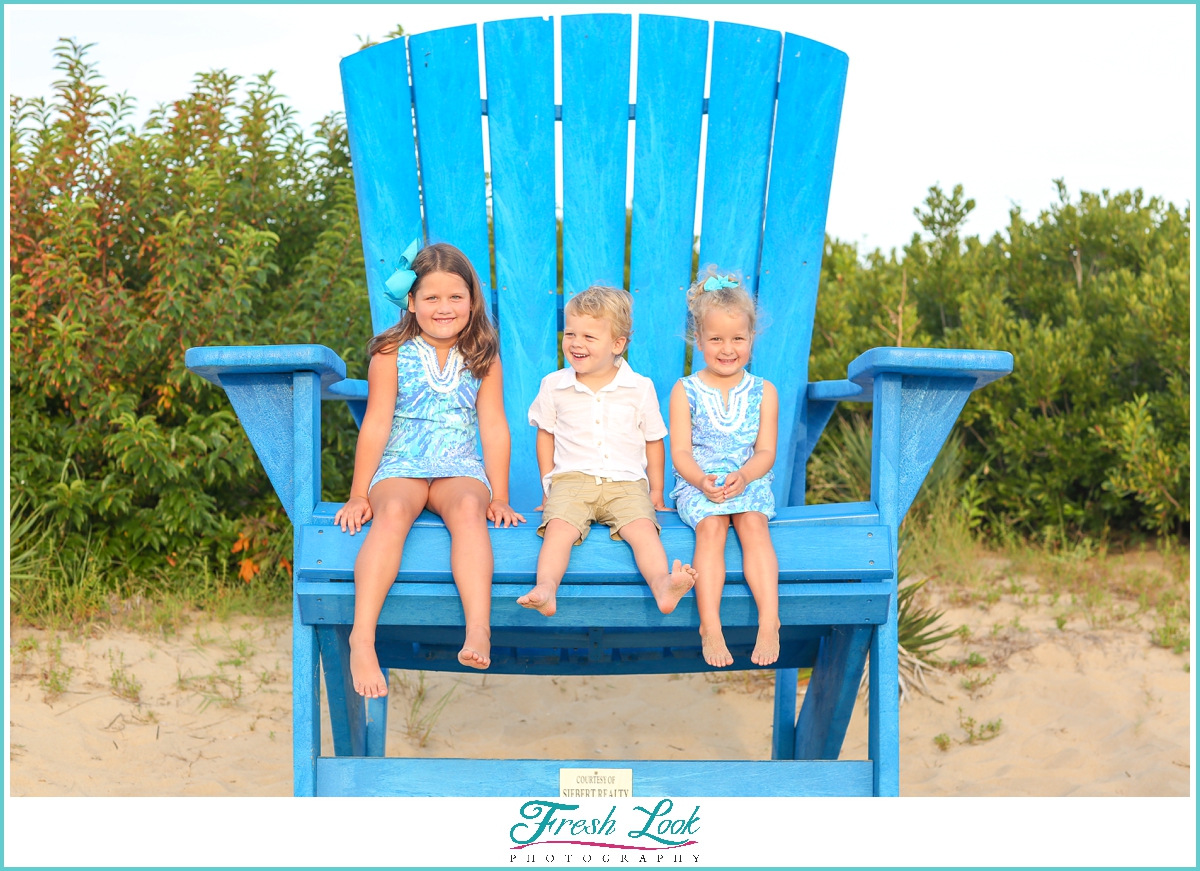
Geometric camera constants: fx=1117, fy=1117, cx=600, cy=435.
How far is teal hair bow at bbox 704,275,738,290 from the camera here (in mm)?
2248

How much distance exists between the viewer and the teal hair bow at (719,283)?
2.25 m

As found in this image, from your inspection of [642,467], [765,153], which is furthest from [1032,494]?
[642,467]

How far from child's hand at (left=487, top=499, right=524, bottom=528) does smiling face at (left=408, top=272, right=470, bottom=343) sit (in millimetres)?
410

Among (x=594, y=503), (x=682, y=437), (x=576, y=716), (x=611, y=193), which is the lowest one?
(x=576, y=716)

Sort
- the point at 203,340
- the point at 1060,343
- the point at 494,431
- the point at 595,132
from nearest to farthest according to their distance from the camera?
the point at 494,431 < the point at 595,132 < the point at 203,340 < the point at 1060,343

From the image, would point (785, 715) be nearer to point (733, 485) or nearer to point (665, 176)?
point (733, 485)

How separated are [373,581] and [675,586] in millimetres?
471

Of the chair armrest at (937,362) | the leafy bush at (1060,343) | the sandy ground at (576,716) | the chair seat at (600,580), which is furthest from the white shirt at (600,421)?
the leafy bush at (1060,343)

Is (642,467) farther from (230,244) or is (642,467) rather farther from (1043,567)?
(1043,567)

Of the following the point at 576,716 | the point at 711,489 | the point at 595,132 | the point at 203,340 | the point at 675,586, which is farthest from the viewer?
the point at 203,340

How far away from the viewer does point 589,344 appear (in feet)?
7.12

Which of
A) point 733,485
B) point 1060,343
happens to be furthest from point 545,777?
point 1060,343

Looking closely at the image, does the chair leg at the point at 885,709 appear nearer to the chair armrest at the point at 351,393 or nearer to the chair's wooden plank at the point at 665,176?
the chair's wooden plank at the point at 665,176

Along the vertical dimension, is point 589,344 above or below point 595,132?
below
